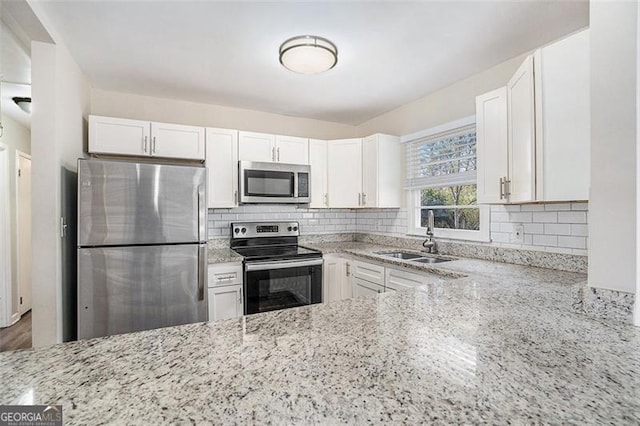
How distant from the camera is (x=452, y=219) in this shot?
111 inches

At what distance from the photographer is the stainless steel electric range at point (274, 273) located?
2.58m

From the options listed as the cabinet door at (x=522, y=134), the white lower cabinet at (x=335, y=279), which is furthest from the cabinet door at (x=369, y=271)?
the cabinet door at (x=522, y=134)

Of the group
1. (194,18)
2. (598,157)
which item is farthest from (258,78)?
(598,157)

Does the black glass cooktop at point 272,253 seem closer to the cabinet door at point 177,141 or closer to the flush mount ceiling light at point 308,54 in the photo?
the cabinet door at point 177,141

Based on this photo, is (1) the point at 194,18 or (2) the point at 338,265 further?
(2) the point at 338,265

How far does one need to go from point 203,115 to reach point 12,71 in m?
1.45

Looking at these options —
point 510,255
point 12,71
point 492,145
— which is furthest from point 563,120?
point 12,71

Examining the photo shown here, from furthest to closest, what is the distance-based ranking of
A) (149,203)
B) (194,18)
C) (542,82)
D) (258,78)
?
1. (258,78)
2. (149,203)
3. (194,18)
4. (542,82)

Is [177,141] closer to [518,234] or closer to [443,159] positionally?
[443,159]

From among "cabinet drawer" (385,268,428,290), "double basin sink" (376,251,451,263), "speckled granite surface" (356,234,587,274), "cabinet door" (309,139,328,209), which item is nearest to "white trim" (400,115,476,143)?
"cabinet door" (309,139,328,209)

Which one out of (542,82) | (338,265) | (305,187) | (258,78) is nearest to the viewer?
(542,82)

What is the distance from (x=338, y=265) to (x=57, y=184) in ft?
7.41

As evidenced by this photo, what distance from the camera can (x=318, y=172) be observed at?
134 inches

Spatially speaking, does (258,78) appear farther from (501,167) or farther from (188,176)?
(501,167)
